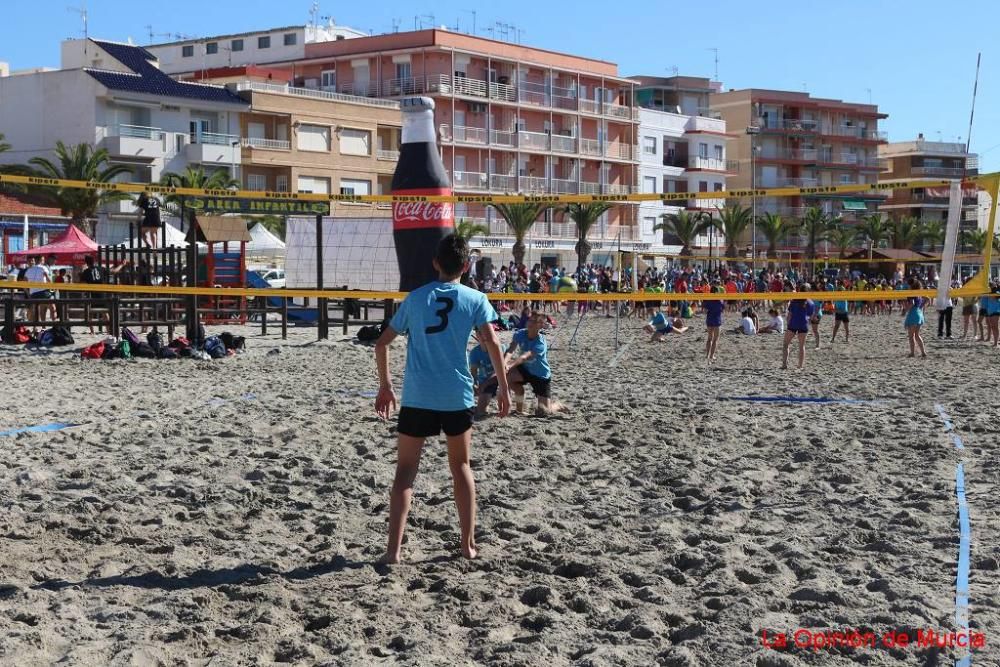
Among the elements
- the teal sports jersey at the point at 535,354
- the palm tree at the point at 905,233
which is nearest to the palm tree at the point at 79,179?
the teal sports jersey at the point at 535,354

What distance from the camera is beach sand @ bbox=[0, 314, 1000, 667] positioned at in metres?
3.90

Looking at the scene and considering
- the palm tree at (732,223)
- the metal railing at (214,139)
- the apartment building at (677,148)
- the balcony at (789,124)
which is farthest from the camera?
the balcony at (789,124)

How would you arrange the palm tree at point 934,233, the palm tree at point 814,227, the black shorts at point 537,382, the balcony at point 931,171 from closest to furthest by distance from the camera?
1. the black shorts at point 537,382
2. the palm tree at point 814,227
3. the palm tree at point 934,233
4. the balcony at point 931,171

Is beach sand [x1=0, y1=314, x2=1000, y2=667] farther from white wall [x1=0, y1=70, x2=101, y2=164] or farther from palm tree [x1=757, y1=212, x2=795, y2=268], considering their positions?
palm tree [x1=757, y1=212, x2=795, y2=268]

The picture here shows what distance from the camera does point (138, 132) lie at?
41750 millimetres

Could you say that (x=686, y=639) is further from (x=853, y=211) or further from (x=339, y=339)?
(x=853, y=211)

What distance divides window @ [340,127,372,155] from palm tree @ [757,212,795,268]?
25524 millimetres

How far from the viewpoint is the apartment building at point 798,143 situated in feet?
237

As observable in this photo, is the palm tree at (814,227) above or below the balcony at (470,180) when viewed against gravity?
below

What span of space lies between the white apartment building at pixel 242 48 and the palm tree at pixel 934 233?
35.7 m

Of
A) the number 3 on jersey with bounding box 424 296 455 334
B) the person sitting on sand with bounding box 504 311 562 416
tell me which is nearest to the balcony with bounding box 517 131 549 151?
the person sitting on sand with bounding box 504 311 562 416

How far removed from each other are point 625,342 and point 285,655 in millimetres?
17202

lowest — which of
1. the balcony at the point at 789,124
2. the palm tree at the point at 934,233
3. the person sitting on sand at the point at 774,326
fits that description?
the person sitting on sand at the point at 774,326

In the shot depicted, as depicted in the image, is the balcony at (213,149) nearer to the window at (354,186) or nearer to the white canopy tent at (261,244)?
the window at (354,186)
